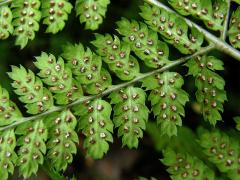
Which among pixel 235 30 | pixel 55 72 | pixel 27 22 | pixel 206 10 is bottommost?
pixel 55 72

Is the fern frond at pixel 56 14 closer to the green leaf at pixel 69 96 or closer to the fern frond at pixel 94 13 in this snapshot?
the fern frond at pixel 94 13

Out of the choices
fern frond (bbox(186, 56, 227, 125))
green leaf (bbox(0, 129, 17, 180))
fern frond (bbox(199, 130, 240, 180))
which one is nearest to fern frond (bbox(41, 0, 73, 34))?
green leaf (bbox(0, 129, 17, 180))

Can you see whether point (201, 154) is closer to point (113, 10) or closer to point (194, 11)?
point (194, 11)

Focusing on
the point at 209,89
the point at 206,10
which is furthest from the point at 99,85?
the point at 206,10

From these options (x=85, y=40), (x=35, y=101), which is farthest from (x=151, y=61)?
(x=85, y=40)

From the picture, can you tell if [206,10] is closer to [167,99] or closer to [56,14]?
[167,99]

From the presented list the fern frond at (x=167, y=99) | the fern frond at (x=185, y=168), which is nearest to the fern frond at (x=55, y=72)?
the fern frond at (x=167, y=99)

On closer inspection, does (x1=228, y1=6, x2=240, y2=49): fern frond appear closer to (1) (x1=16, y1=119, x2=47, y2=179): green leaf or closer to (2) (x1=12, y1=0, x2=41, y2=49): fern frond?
(2) (x1=12, y1=0, x2=41, y2=49): fern frond

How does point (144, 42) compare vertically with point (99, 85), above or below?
above
